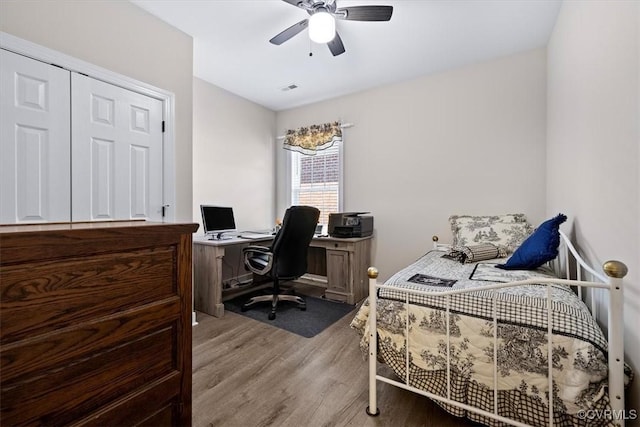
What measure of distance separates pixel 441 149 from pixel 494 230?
1.09 metres

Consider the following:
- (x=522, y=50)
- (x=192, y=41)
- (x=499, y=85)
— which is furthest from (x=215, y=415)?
(x=522, y=50)

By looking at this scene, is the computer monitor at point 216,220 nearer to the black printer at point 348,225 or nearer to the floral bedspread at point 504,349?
the black printer at point 348,225

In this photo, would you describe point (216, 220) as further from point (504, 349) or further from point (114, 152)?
point (504, 349)

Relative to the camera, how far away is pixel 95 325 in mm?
739

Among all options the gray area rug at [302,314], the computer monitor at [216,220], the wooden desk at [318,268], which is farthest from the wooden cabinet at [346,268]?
the computer monitor at [216,220]

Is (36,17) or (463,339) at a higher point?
(36,17)

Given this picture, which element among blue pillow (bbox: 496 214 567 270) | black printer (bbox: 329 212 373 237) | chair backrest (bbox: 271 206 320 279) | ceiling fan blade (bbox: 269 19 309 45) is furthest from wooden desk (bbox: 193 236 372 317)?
ceiling fan blade (bbox: 269 19 309 45)

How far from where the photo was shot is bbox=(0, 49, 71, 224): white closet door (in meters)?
1.66

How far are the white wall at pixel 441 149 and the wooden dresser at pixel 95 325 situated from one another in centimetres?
292

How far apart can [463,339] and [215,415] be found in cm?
129

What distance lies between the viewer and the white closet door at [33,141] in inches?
65.5

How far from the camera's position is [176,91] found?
2.55 m

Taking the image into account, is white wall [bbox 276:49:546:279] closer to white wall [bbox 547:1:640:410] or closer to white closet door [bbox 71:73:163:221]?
white wall [bbox 547:1:640:410]

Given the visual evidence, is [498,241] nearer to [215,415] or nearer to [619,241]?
[619,241]
